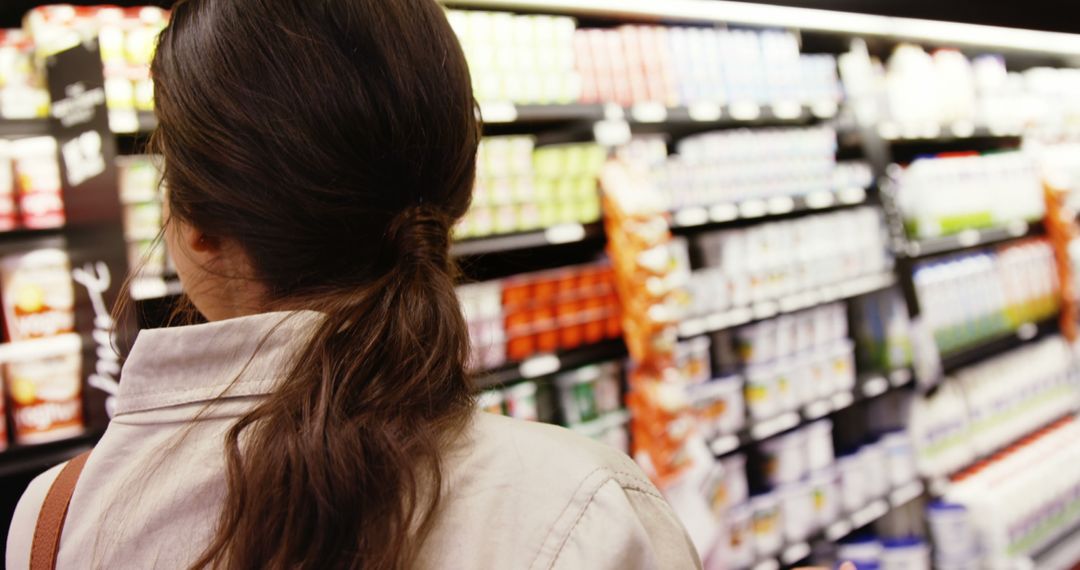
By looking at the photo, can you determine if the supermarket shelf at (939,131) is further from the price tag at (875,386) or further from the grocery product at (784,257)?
the price tag at (875,386)

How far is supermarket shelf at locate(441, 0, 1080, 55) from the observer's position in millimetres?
3105

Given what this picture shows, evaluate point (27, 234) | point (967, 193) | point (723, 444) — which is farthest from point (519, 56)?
point (967, 193)

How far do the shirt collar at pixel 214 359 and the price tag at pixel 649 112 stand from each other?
8.28 feet

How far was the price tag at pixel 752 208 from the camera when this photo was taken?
362 cm

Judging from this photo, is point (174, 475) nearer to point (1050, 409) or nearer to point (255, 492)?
point (255, 492)

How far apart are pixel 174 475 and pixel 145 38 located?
1.70m

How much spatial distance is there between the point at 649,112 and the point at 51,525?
8.74ft

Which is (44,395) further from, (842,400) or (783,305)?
(842,400)

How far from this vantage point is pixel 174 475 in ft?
2.54

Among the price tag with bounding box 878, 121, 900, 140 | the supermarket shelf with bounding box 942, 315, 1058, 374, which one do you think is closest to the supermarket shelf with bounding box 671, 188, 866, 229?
the price tag with bounding box 878, 121, 900, 140

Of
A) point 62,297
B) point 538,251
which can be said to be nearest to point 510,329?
point 538,251

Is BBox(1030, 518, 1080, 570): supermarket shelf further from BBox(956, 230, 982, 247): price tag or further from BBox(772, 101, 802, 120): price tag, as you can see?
BBox(772, 101, 802, 120): price tag

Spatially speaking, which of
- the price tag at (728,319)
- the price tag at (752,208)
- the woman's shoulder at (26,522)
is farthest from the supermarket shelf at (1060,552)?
the woman's shoulder at (26,522)

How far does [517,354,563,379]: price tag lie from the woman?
207 centimetres
